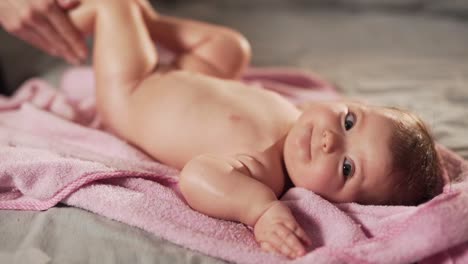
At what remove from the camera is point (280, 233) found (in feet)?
2.74

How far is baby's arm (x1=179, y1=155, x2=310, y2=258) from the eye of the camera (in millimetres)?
840

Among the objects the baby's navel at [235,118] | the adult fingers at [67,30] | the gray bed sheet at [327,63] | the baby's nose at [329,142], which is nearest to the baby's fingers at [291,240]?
the gray bed sheet at [327,63]

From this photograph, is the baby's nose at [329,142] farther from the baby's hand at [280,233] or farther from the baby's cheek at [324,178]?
the baby's hand at [280,233]

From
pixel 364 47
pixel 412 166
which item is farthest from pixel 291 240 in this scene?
pixel 364 47

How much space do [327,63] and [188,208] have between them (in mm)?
971

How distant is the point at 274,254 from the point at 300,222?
11 cm

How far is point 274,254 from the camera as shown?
819mm

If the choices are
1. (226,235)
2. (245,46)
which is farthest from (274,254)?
(245,46)

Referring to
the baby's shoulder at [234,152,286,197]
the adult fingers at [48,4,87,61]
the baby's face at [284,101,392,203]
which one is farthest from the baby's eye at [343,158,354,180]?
the adult fingers at [48,4,87,61]

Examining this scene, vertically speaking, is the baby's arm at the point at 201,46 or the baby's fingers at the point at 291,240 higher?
the baby's arm at the point at 201,46

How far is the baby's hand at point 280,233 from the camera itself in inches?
32.2

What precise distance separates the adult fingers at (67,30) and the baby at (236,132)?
22mm

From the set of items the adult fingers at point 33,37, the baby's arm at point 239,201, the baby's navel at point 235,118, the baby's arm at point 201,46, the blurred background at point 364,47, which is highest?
the adult fingers at point 33,37

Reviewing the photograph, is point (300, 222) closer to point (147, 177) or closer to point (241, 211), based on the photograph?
point (241, 211)
